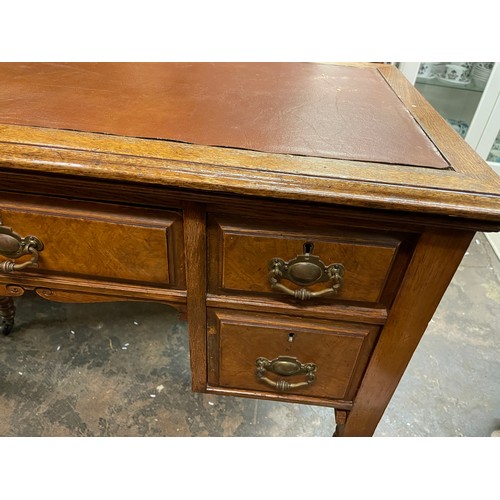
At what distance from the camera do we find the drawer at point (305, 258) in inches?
20.8

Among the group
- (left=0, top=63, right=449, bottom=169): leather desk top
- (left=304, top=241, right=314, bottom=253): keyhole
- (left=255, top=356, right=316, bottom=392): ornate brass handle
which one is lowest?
(left=255, top=356, right=316, bottom=392): ornate brass handle

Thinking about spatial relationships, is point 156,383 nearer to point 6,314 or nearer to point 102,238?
point 6,314

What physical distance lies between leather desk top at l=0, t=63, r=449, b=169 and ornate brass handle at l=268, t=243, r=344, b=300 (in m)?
0.15

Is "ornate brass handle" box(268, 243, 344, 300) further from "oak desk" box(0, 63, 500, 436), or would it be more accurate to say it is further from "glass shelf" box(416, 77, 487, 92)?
"glass shelf" box(416, 77, 487, 92)

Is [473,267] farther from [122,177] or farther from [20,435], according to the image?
[20,435]

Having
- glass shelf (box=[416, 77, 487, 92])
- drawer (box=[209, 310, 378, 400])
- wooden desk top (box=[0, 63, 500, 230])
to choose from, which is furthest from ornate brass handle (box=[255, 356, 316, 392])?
glass shelf (box=[416, 77, 487, 92])

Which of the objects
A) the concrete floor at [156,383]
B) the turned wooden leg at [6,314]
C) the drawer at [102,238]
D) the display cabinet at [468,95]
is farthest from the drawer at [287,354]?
the display cabinet at [468,95]

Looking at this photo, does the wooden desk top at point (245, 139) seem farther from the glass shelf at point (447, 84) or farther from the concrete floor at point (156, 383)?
the glass shelf at point (447, 84)

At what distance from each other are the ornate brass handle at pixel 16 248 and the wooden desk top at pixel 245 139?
4.5 inches

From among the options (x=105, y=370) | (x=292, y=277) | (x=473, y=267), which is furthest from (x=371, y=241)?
(x=473, y=267)

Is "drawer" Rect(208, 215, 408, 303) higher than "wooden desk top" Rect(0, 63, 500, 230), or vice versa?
"wooden desk top" Rect(0, 63, 500, 230)

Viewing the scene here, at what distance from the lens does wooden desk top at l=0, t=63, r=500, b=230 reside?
47 centimetres

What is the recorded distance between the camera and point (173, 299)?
25.2 inches

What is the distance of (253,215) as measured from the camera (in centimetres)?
52
